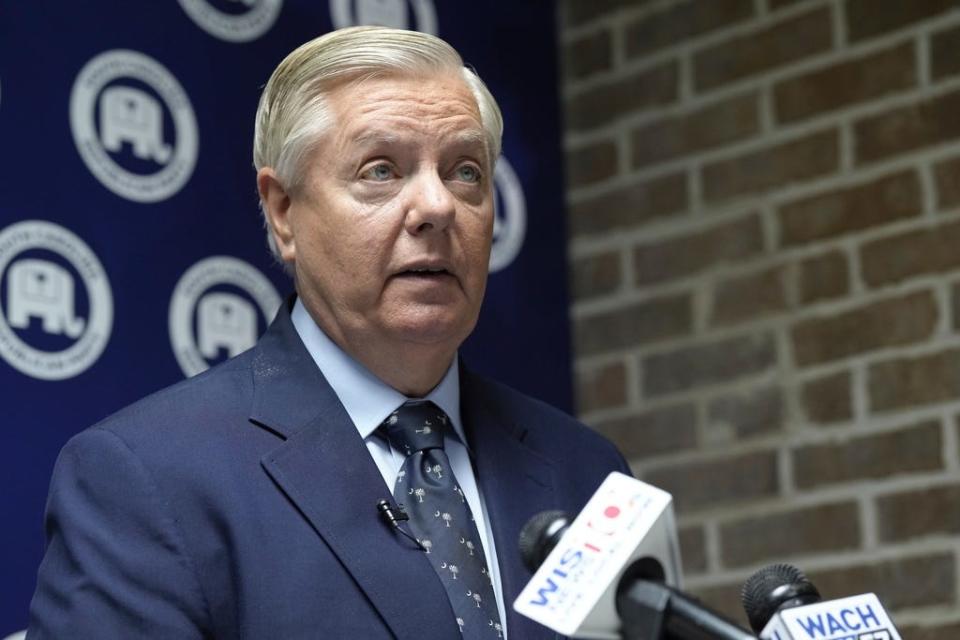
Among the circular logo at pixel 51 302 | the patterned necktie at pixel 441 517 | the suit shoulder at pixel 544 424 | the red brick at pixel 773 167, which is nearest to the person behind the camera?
the patterned necktie at pixel 441 517

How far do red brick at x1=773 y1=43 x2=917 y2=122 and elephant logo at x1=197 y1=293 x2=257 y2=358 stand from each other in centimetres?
118

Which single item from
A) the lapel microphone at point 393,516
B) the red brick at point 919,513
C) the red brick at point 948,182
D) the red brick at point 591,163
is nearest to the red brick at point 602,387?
the red brick at point 591,163

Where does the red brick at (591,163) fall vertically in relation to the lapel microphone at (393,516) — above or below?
above

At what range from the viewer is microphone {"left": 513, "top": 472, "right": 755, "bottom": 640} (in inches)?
50.7

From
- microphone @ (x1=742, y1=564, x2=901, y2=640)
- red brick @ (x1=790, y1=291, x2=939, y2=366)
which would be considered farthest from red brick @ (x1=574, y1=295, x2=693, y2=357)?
microphone @ (x1=742, y1=564, x2=901, y2=640)

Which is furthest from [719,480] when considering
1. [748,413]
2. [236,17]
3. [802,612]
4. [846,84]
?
[802,612]

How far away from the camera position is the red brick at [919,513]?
305 cm

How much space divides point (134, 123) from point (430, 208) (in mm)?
1008

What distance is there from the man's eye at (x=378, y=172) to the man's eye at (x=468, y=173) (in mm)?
110

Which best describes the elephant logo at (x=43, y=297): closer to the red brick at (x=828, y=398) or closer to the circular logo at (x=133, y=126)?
the circular logo at (x=133, y=126)

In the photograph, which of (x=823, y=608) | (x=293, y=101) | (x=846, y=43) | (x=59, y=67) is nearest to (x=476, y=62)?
(x=846, y=43)

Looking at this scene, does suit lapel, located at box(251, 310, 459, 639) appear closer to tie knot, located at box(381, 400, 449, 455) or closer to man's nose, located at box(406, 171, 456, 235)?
tie knot, located at box(381, 400, 449, 455)

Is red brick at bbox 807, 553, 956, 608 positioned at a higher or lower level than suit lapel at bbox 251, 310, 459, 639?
lower

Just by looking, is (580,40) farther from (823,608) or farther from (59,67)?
(823,608)
